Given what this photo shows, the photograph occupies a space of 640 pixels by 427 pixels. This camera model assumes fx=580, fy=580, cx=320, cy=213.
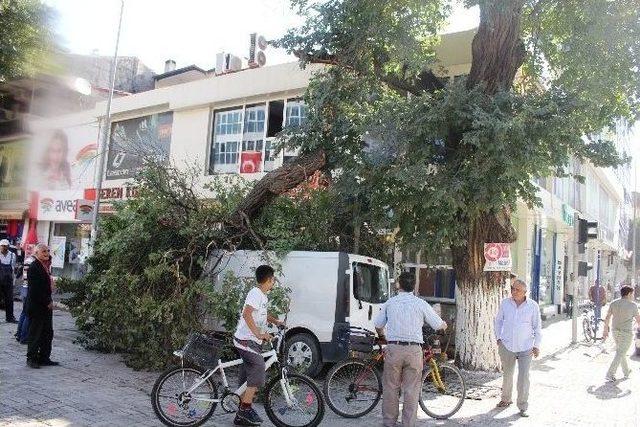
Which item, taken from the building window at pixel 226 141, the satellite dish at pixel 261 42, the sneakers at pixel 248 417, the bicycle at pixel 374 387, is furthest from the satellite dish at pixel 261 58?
the sneakers at pixel 248 417

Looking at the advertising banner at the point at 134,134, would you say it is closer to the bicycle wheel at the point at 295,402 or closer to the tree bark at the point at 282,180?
the tree bark at the point at 282,180

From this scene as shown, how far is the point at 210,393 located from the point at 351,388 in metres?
1.69

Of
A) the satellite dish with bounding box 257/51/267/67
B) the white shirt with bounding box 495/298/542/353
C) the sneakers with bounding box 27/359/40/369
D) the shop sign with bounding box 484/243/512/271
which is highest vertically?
the satellite dish with bounding box 257/51/267/67

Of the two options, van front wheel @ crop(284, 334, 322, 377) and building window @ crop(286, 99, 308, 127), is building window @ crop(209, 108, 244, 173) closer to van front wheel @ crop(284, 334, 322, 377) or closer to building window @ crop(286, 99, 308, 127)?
building window @ crop(286, 99, 308, 127)

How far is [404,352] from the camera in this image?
6012 millimetres

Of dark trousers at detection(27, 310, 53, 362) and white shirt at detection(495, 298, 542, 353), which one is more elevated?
white shirt at detection(495, 298, 542, 353)

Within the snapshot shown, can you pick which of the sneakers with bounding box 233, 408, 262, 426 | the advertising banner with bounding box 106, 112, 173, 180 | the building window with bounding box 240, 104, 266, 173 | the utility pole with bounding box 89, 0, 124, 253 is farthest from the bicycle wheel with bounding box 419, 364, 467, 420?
the advertising banner with bounding box 106, 112, 173, 180

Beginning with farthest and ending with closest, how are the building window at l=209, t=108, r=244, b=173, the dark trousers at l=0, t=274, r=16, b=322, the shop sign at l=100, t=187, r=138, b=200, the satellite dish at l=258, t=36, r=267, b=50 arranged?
the shop sign at l=100, t=187, r=138, b=200 < the satellite dish at l=258, t=36, r=267, b=50 < the building window at l=209, t=108, r=244, b=173 < the dark trousers at l=0, t=274, r=16, b=322

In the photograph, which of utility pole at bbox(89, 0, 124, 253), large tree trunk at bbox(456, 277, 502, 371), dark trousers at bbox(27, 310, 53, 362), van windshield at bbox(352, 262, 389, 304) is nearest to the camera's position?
dark trousers at bbox(27, 310, 53, 362)

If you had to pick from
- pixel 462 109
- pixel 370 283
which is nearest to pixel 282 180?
pixel 370 283

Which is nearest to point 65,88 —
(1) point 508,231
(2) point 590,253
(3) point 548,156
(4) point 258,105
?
(3) point 548,156

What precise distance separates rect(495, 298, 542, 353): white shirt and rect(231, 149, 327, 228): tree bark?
14.8ft

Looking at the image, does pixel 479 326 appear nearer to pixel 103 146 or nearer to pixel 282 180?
pixel 282 180

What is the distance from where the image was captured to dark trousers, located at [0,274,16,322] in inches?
484
